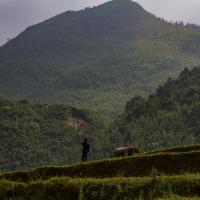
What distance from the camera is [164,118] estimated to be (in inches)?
4781

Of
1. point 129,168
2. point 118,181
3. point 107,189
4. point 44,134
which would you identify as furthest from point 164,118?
point 107,189

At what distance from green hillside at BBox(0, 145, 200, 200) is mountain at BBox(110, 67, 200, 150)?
74771 mm

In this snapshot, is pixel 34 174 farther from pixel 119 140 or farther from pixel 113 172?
pixel 119 140

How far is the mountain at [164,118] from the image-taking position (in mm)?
112375

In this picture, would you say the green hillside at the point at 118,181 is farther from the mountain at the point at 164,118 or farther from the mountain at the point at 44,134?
the mountain at the point at 44,134

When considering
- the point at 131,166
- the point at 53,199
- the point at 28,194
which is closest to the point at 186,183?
the point at 53,199

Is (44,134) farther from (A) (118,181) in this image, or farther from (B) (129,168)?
(A) (118,181)

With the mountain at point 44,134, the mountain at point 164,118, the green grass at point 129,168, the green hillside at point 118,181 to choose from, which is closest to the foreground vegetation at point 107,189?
the green hillside at point 118,181

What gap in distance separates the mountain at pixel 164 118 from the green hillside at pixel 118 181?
7477cm

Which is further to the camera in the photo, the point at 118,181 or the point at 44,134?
the point at 44,134

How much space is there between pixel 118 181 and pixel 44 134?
127915 millimetres

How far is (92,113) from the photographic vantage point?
168625 mm

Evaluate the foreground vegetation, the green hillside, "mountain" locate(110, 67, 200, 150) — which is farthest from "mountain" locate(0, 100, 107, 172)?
the foreground vegetation

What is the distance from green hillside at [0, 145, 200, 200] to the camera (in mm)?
21562
